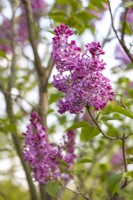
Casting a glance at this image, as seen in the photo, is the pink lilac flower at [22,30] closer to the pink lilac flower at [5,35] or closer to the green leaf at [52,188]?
the pink lilac flower at [5,35]

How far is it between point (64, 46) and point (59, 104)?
225 mm

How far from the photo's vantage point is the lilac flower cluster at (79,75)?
1407 millimetres

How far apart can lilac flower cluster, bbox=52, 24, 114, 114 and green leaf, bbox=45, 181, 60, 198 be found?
583mm

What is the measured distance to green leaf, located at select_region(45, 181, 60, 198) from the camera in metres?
1.89

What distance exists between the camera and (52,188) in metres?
1.92

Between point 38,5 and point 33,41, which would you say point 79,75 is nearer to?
point 33,41

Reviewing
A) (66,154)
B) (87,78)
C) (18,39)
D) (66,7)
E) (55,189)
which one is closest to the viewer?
(87,78)

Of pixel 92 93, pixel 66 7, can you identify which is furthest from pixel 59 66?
pixel 66 7

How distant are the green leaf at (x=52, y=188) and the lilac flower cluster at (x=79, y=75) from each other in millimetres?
583

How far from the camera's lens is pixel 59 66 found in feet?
4.79

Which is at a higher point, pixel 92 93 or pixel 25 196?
pixel 25 196

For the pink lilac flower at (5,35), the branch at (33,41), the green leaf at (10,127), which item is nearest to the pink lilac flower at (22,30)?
the pink lilac flower at (5,35)

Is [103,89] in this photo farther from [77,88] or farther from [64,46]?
[64,46]

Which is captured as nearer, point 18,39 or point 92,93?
point 92,93
